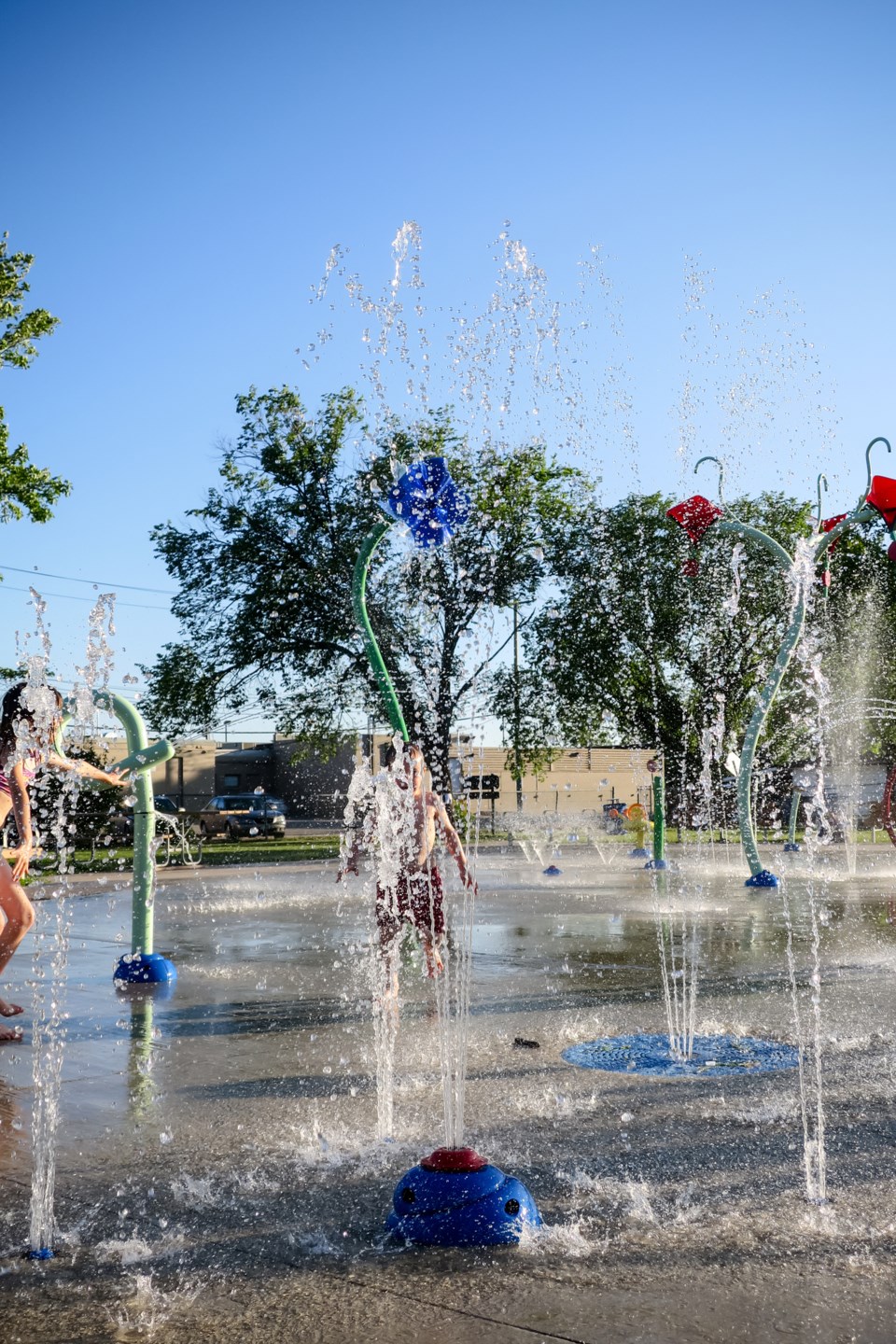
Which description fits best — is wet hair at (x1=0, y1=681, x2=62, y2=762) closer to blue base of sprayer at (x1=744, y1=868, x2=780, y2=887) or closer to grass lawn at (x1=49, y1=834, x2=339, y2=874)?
blue base of sprayer at (x1=744, y1=868, x2=780, y2=887)

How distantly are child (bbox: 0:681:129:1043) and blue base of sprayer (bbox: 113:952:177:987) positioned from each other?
1.59 m

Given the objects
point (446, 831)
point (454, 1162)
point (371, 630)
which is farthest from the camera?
point (371, 630)

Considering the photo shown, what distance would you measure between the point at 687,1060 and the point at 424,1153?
6.22ft

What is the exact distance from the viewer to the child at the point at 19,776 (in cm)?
653

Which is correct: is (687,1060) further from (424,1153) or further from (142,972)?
(142,972)

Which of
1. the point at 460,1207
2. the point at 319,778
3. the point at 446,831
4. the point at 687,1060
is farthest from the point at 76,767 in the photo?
the point at 319,778

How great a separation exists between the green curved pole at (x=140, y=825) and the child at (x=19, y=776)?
4.57 feet

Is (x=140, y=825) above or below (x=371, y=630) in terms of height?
below

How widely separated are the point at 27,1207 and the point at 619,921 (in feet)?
29.1

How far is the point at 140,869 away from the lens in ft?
28.0

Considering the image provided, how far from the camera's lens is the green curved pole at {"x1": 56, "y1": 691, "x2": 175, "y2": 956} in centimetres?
845

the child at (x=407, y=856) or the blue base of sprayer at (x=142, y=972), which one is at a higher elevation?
the child at (x=407, y=856)

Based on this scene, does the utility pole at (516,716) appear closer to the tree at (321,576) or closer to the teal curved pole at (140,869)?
the tree at (321,576)

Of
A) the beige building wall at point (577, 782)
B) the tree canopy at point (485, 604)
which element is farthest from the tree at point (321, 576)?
the beige building wall at point (577, 782)
